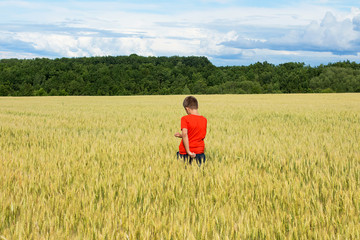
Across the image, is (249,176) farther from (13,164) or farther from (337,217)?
(13,164)

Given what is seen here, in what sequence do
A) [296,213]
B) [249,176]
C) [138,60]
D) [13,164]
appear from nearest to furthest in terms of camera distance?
[296,213]
[249,176]
[13,164]
[138,60]

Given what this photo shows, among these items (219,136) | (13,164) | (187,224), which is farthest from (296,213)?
(219,136)

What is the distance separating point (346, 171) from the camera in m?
4.00

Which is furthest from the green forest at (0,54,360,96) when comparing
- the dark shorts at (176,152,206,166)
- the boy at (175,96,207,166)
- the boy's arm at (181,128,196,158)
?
the boy's arm at (181,128,196,158)

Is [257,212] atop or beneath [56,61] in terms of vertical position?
beneath

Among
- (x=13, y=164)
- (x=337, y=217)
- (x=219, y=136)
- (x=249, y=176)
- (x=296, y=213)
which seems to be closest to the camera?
(x=337, y=217)

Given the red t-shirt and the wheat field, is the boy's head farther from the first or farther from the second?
the wheat field

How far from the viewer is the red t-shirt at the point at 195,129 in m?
4.41

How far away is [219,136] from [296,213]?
4.52 m

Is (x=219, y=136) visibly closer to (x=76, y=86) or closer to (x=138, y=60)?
(x=76, y=86)

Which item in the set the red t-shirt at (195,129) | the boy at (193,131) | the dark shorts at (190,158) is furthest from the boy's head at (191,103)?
the dark shorts at (190,158)

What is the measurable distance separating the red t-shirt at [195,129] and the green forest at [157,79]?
76.5 metres

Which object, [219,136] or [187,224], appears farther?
[219,136]

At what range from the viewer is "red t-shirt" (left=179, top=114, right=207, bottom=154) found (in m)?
4.41
